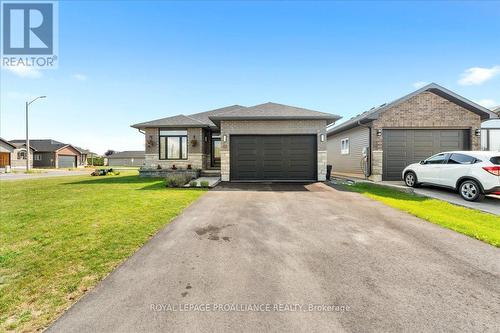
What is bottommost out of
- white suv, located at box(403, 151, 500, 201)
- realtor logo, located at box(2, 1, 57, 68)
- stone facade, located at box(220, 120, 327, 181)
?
white suv, located at box(403, 151, 500, 201)

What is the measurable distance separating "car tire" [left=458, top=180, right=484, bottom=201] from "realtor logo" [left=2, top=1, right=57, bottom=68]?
18549mm

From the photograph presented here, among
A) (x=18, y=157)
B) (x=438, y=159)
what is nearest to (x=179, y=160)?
(x=438, y=159)

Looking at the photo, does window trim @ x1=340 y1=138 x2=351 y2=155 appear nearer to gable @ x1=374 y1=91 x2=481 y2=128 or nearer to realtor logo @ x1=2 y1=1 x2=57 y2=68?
gable @ x1=374 y1=91 x2=481 y2=128

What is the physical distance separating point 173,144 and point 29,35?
8.63 meters

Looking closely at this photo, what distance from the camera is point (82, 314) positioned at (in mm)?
2143

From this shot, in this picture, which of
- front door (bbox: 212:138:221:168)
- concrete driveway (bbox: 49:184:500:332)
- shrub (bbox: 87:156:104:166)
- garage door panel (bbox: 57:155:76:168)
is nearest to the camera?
concrete driveway (bbox: 49:184:500:332)

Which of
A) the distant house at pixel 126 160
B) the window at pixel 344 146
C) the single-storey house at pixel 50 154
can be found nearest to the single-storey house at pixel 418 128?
the window at pixel 344 146

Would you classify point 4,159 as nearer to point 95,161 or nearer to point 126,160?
point 95,161

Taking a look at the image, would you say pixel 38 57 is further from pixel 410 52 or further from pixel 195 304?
pixel 410 52

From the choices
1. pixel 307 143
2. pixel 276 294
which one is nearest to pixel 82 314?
pixel 276 294

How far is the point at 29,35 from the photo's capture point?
1048cm

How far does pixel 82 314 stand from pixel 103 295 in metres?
0.29

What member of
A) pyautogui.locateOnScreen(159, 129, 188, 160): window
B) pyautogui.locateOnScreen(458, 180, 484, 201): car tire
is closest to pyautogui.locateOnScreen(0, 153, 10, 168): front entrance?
pyautogui.locateOnScreen(159, 129, 188, 160): window

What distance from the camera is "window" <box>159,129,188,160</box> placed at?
1493cm
